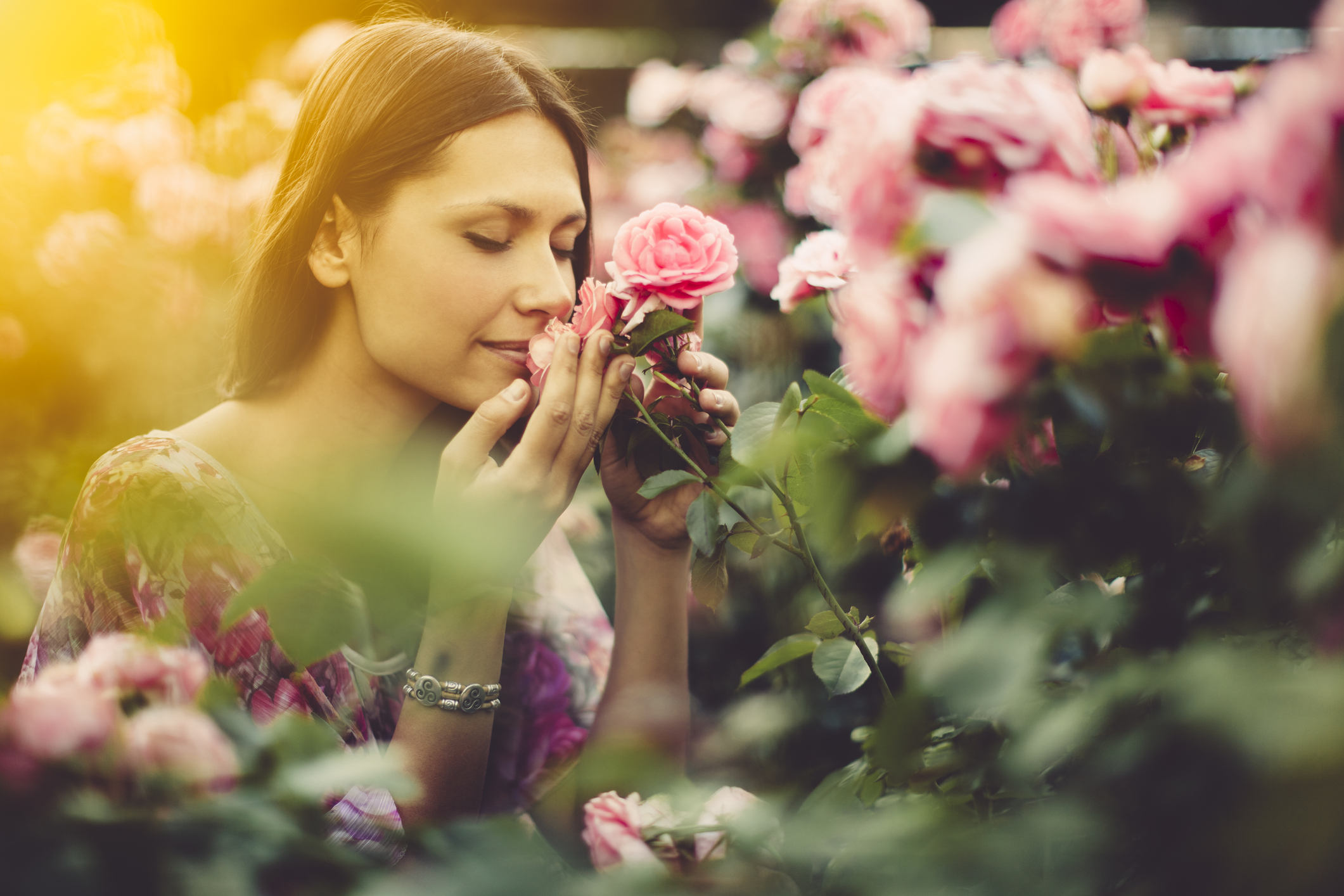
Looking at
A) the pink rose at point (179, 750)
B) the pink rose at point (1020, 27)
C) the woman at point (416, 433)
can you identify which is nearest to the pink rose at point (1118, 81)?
the woman at point (416, 433)

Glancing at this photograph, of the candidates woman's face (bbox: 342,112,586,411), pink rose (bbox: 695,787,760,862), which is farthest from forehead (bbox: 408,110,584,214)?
pink rose (bbox: 695,787,760,862)

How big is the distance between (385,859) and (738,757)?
93 centimetres

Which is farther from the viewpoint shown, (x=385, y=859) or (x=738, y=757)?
(x=738, y=757)

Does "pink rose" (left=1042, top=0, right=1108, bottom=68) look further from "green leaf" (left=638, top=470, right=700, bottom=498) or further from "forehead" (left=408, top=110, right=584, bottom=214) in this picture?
"green leaf" (left=638, top=470, right=700, bottom=498)

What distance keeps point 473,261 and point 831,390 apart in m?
0.81

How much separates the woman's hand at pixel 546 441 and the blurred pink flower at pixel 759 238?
5.06 feet

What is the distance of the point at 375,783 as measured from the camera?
53 cm

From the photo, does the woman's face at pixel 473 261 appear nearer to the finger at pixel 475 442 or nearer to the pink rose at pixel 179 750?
the finger at pixel 475 442

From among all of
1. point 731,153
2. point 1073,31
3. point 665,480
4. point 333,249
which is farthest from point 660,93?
point 665,480

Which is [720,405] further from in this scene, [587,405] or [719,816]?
[719,816]

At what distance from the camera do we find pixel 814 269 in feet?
3.19

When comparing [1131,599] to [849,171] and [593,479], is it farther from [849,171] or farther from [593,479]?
[593,479]

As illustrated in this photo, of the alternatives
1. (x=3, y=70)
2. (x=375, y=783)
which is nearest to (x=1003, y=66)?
(x=375, y=783)

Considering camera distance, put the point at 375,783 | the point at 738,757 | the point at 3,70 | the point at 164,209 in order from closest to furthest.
Result: the point at 375,783, the point at 738,757, the point at 3,70, the point at 164,209
